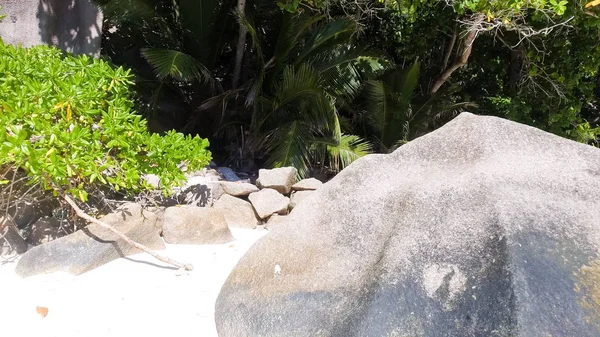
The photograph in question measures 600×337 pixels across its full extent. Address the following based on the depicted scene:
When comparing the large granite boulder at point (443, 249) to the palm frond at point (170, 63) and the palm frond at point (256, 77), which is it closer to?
the palm frond at point (170, 63)

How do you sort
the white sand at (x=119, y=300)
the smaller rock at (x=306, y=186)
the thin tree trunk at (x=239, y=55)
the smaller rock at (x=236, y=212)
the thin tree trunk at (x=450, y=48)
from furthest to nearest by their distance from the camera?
1. the thin tree trunk at (x=450, y=48)
2. the thin tree trunk at (x=239, y=55)
3. the smaller rock at (x=306, y=186)
4. the smaller rock at (x=236, y=212)
5. the white sand at (x=119, y=300)

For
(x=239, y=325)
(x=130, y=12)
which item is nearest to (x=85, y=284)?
(x=239, y=325)

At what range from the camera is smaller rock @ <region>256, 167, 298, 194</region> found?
20.0 feet

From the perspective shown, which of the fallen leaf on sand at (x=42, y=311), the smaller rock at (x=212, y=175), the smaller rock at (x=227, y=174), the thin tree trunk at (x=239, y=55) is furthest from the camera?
the thin tree trunk at (x=239, y=55)

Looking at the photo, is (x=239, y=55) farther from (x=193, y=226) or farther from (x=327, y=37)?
(x=193, y=226)

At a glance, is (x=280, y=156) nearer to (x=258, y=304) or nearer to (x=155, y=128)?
(x=155, y=128)

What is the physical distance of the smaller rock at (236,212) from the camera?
5.59m

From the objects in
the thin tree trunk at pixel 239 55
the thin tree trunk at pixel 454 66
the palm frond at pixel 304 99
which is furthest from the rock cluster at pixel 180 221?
the thin tree trunk at pixel 454 66

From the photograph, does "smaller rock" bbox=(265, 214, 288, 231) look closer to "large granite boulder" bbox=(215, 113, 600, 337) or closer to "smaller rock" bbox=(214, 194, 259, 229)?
"smaller rock" bbox=(214, 194, 259, 229)

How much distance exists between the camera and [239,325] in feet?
10.2

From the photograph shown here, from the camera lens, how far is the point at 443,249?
2654 mm

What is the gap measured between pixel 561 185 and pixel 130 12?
5996 millimetres

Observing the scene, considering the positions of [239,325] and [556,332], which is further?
[239,325]

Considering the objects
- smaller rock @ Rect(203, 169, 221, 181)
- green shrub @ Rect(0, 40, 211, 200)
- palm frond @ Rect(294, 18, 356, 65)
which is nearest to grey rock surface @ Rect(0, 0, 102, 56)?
green shrub @ Rect(0, 40, 211, 200)
